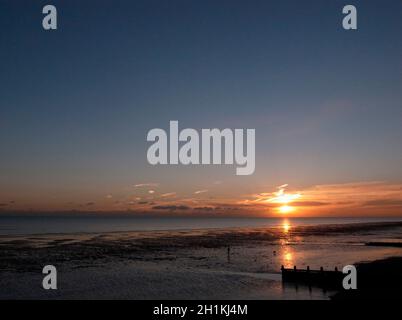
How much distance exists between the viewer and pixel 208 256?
211ft

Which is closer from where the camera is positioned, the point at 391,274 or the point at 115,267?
the point at 391,274

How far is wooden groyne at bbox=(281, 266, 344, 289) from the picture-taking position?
37.1 meters

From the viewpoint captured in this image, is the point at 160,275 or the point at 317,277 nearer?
the point at 317,277

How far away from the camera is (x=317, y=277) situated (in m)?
38.7

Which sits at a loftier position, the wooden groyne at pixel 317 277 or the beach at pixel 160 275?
the wooden groyne at pixel 317 277

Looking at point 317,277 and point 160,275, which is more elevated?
point 317,277

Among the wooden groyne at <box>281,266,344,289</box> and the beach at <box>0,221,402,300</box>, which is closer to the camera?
the beach at <box>0,221,402,300</box>

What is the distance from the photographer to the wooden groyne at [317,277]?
37094 millimetres

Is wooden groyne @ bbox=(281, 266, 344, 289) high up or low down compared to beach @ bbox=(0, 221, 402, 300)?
up

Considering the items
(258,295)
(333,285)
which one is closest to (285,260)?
(333,285)

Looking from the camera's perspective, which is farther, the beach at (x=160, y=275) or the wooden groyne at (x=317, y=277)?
the wooden groyne at (x=317, y=277)
